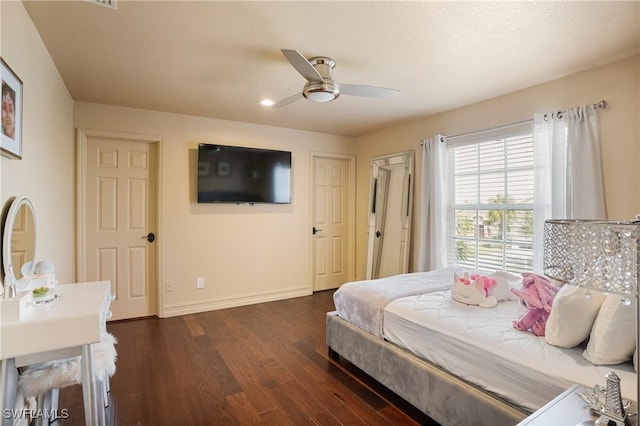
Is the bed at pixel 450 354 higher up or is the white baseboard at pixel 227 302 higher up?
the bed at pixel 450 354

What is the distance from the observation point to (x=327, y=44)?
2.19 meters

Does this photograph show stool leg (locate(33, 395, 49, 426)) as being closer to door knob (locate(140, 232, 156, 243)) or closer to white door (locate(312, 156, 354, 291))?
door knob (locate(140, 232, 156, 243))

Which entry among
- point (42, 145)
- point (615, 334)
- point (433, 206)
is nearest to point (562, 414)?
point (615, 334)

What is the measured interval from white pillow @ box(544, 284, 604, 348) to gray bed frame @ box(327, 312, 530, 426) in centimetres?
39

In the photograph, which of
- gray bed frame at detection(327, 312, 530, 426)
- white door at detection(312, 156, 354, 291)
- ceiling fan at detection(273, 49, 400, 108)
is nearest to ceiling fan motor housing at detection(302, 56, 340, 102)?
ceiling fan at detection(273, 49, 400, 108)

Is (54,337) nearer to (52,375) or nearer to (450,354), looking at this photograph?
(52,375)

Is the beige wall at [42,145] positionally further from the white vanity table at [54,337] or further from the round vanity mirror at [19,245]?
the white vanity table at [54,337]

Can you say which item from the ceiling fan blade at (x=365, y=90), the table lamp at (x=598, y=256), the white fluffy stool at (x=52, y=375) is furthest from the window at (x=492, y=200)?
the white fluffy stool at (x=52, y=375)

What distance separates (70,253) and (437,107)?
Answer: 412cm

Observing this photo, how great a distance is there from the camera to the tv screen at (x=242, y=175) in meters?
3.93

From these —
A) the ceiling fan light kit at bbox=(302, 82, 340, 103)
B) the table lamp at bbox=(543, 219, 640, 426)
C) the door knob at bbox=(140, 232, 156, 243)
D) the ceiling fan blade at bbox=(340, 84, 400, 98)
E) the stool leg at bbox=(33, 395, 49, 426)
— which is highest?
the ceiling fan blade at bbox=(340, 84, 400, 98)

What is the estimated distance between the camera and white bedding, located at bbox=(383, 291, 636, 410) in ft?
4.42

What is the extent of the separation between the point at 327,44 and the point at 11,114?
71.9 inches

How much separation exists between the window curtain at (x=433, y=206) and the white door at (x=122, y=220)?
10.5 ft
